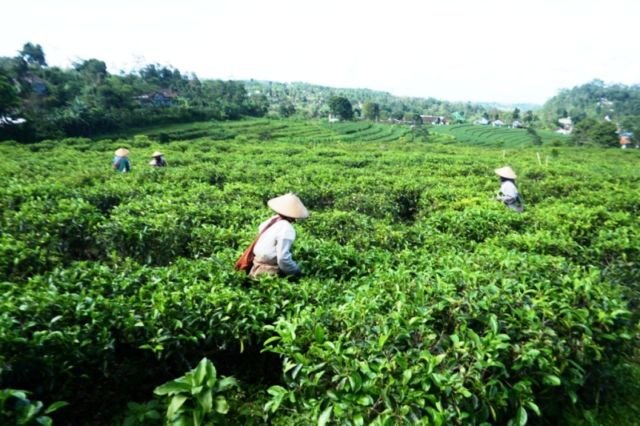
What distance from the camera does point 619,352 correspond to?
333 cm

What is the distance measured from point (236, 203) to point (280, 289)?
384cm

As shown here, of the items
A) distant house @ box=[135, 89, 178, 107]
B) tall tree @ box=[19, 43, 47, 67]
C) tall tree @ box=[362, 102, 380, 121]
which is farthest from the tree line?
tall tree @ box=[362, 102, 380, 121]

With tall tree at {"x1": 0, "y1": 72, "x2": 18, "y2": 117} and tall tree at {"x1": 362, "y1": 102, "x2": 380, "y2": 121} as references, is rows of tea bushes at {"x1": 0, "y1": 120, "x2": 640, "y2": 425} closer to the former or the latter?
tall tree at {"x1": 0, "y1": 72, "x2": 18, "y2": 117}

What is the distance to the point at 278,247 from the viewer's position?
413 centimetres

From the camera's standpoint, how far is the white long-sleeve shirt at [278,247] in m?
4.13

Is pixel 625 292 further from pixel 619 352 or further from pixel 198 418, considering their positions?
pixel 198 418

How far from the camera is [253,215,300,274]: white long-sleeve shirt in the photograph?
4.13 m

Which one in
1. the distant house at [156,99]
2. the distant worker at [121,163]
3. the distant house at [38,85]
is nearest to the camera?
the distant worker at [121,163]

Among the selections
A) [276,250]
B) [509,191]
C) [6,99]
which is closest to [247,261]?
[276,250]

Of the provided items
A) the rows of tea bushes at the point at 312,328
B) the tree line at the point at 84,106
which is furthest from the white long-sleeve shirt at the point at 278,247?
the tree line at the point at 84,106

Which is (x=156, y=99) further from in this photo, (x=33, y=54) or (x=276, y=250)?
(x=276, y=250)

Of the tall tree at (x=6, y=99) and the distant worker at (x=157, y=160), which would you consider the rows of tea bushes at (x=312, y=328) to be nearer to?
the distant worker at (x=157, y=160)

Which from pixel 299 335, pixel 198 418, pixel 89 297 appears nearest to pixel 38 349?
pixel 89 297

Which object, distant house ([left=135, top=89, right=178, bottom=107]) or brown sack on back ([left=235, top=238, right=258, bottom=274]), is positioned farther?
distant house ([left=135, top=89, right=178, bottom=107])
